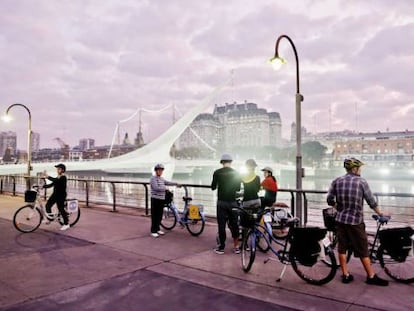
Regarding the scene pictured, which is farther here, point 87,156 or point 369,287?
point 87,156

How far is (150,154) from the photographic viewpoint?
207 ft

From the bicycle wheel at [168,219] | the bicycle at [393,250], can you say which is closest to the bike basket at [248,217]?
the bicycle at [393,250]

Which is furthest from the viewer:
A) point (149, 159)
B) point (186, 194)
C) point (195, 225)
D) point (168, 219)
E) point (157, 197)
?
point (149, 159)

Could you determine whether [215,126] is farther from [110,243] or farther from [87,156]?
[110,243]

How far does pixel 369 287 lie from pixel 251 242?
1685 mm

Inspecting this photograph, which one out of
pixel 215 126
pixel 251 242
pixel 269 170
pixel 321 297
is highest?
pixel 215 126

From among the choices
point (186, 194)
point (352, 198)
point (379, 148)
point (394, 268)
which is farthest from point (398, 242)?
point (379, 148)

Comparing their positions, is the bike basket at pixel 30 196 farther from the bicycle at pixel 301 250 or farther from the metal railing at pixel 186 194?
the bicycle at pixel 301 250

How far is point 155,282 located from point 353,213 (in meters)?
2.86

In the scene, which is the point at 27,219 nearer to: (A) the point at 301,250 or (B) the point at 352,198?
(A) the point at 301,250

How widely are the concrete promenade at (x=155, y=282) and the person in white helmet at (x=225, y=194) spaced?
1.38 feet

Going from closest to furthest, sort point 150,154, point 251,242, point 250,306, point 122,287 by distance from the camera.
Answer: point 250,306 → point 122,287 → point 251,242 → point 150,154

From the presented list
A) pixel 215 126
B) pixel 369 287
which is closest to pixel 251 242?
pixel 369 287

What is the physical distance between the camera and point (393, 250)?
197 inches
